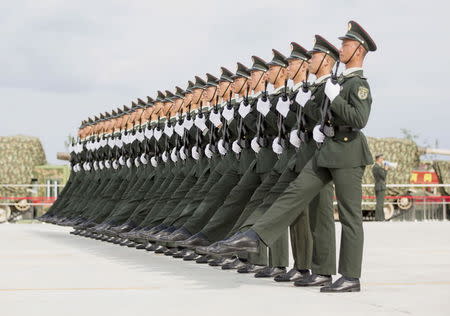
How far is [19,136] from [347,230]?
978 inches

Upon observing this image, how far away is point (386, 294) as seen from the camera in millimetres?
7605

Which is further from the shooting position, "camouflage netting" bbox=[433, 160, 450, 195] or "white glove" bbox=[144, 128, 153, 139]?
"camouflage netting" bbox=[433, 160, 450, 195]

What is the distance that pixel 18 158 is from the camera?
102 ft

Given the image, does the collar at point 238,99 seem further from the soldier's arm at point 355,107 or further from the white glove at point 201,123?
the soldier's arm at point 355,107

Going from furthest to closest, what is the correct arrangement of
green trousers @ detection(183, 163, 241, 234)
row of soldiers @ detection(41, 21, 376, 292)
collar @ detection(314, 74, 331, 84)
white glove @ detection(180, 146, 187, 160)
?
white glove @ detection(180, 146, 187, 160) < green trousers @ detection(183, 163, 241, 234) < collar @ detection(314, 74, 331, 84) < row of soldiers @ detection(41, 21, 376, 292)

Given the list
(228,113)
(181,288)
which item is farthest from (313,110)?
(228,113)

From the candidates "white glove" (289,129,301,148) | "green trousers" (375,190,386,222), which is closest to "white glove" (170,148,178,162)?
"white glove" (289,129,301,148)

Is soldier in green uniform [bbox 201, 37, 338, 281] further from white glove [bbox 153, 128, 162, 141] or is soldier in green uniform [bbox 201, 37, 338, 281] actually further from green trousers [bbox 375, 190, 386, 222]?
green trousers [bbox 375, 190, 386, 222]

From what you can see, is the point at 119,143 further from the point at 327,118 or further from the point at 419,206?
the point at 419,206

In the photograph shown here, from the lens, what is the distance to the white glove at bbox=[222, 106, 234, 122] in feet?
33.6

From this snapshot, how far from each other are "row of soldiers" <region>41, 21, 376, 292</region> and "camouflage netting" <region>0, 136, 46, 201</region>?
16.7m

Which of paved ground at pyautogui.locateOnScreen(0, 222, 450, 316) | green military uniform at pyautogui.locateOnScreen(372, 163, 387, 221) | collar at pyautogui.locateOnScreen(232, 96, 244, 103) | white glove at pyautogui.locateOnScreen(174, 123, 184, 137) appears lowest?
paved ground at pyautogui.locateOnScreen(0, 222, 450, 316)

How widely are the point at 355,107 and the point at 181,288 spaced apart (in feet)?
Answer: 6.37

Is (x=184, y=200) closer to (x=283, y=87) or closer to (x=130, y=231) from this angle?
(x=130, y=231)
